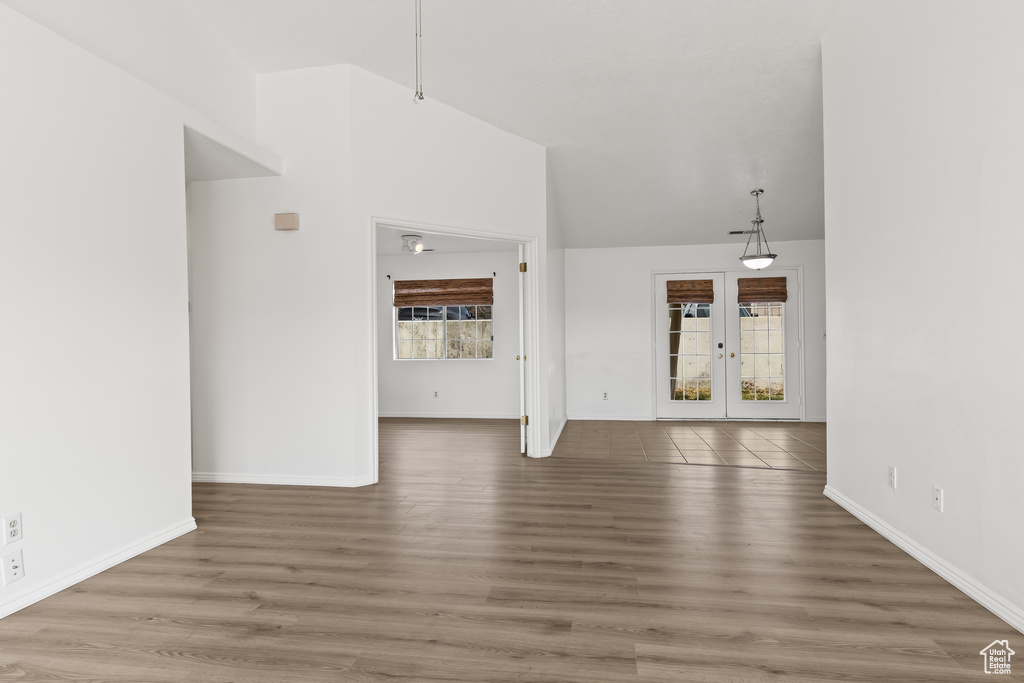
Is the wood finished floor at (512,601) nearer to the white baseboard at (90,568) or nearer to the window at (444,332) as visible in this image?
the white baseboard at (90,568)

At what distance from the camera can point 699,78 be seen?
4477 mm

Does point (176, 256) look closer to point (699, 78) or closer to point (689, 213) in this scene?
point (699, 78)

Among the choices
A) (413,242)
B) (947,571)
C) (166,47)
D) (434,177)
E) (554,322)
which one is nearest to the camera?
(947,571)

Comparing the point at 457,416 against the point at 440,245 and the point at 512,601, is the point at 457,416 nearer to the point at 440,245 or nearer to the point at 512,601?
the point at 440,245

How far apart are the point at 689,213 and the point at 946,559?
5.07 metres

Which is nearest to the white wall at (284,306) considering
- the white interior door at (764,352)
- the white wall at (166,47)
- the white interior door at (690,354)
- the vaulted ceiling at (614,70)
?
the white wall at (166,47)

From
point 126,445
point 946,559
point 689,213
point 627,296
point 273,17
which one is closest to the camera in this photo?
point 946,559

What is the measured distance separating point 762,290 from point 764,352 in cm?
85

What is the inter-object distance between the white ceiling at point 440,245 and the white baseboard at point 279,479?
143 inches

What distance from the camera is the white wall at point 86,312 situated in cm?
240

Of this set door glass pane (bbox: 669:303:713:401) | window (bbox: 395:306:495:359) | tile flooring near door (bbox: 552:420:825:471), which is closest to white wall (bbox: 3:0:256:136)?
tile flooring near door (bbox: 552:420:825:471)

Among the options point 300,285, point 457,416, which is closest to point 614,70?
point 300,285

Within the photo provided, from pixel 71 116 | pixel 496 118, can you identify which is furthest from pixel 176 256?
pixel 496 118

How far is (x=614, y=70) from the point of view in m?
4.34
